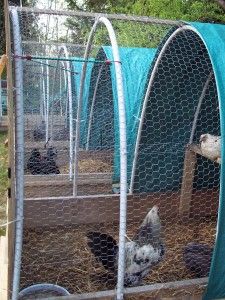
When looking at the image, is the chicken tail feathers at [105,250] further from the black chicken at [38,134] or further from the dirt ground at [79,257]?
the black chicken at [38,134]

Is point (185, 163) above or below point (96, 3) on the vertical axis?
below

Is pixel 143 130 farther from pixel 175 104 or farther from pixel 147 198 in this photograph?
pixel 147 198

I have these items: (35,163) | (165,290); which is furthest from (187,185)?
(35,163)

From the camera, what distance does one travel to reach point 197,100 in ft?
14.1

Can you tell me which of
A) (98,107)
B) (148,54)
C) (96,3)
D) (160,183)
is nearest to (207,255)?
(160,183)

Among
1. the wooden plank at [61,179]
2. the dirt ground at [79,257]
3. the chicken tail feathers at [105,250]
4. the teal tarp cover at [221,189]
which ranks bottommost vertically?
the dirt ground at [79,257]

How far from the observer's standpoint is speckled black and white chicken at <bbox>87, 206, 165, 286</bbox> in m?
2.73

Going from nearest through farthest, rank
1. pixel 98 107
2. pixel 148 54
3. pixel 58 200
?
pixel 58 200
pixel 148 54
pixel 98 107

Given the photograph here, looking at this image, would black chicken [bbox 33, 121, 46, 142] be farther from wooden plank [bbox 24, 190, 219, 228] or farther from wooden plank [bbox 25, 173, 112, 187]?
wooden plank [bbox 24, 190, 219, 228]

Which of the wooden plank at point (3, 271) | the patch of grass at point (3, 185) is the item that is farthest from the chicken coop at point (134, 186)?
the patch of grass at point (3, 185)

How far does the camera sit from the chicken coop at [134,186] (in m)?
2.51

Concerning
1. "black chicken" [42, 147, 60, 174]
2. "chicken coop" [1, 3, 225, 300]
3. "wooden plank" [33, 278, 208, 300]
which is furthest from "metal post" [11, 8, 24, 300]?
"black chicken" [42, 147, 60, 174]

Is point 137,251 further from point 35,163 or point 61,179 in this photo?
point 35,163

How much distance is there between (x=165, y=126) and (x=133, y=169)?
1.90 ft
